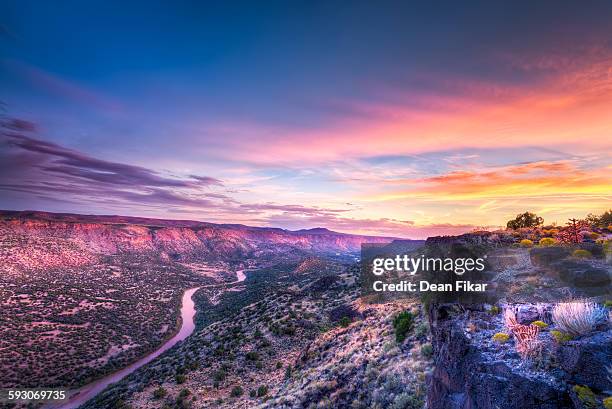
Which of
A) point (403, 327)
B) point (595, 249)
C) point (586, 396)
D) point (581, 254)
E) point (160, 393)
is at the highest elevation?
point (595, 249)

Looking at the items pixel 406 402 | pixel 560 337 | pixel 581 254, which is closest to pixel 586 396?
pixel 560 337

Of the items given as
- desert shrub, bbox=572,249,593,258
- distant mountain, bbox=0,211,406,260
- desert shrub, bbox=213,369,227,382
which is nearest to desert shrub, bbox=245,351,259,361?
desert shrub, bbox=213,369,227,382

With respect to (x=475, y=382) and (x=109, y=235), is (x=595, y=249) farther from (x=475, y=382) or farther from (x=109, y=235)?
(x=109, y=235)

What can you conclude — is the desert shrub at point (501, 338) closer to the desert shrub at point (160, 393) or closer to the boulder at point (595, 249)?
the boulder at point (595, 249)

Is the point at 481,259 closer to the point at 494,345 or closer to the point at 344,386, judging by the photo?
the point at 494,345

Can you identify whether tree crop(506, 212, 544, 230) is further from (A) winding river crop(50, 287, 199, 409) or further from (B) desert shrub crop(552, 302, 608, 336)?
(A) winding river crop(50, 287, 199, 409)

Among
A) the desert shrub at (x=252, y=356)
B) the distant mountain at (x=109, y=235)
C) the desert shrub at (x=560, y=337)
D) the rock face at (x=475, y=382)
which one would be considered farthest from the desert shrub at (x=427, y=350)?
the distant mountain at (x=109, y=235)

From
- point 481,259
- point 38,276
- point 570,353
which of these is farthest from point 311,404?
point 38,276
